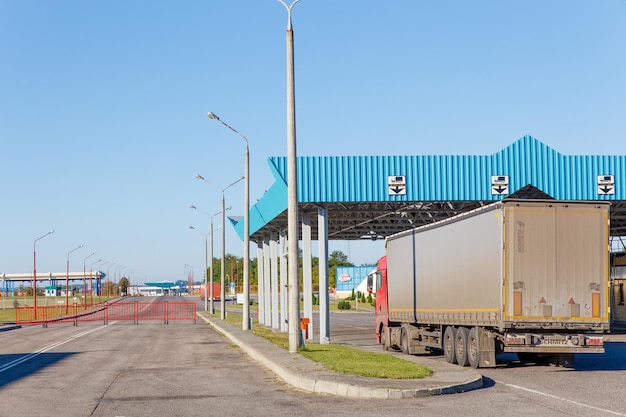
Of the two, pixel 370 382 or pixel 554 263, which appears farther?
pixel 554 263

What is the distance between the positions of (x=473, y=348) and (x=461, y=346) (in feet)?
3.42

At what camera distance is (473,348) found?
2003cm

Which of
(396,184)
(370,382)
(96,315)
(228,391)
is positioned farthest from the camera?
(96,315)

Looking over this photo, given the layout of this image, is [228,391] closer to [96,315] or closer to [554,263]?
[554,263]

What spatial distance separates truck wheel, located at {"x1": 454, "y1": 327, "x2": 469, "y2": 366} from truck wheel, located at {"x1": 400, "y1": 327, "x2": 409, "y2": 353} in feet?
14.1

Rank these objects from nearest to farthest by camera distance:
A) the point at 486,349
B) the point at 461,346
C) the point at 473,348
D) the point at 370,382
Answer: the point at 370,382
the point at 486,349
the point at 473,348
the point at 461,346

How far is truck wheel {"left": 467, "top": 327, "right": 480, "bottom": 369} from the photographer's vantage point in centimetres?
1971

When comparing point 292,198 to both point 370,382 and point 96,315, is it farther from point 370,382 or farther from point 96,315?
point 96,315

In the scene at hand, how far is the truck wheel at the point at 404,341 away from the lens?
25609 millimetres

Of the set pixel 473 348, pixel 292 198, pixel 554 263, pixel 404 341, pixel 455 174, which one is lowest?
pixel 404 341

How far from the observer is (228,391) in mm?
15562

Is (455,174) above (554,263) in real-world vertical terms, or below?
above

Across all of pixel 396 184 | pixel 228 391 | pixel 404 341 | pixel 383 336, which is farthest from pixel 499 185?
pixel 228 391

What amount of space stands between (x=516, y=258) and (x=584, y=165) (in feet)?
49.2
